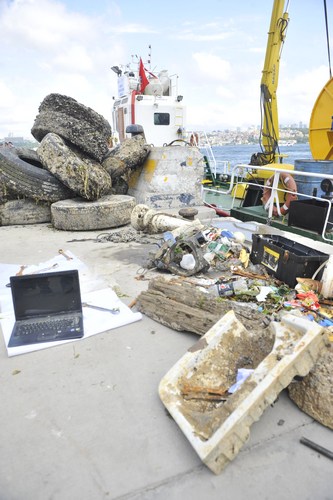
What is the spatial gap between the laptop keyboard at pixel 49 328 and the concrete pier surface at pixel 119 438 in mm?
133

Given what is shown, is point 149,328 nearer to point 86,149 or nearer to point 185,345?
point 185,345

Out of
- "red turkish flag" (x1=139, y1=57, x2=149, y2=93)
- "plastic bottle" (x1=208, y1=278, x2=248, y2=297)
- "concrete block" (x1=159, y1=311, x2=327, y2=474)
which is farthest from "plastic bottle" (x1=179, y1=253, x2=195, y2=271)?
"red turkish flag" (x1=139, y1=57, x2=149, y2=93)

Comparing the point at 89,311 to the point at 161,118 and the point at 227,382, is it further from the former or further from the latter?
the point at 161,118

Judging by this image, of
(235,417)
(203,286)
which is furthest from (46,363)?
(203,286)

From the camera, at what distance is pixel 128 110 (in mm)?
11969

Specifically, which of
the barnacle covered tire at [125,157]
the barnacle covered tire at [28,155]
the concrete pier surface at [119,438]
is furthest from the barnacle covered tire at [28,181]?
the concrete pier surface at [119,438]

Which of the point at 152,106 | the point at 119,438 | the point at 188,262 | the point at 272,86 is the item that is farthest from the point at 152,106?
the point at 119,438

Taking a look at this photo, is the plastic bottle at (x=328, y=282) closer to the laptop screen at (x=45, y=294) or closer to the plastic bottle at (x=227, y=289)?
the plastic bottle at (x=227, y=289)

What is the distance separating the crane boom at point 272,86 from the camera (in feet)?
27.2

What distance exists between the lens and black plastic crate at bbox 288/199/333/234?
4938 mm

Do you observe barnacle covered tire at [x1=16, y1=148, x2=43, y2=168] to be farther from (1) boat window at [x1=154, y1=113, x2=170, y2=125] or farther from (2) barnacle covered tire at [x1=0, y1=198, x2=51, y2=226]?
(1) boat window at [x1=154, y1=113, x2=170, y2=125]

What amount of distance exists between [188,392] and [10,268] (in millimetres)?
2984

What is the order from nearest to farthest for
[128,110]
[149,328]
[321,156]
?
[149,328] → [321,156] → [128,110]

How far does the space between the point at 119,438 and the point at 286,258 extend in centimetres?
241
